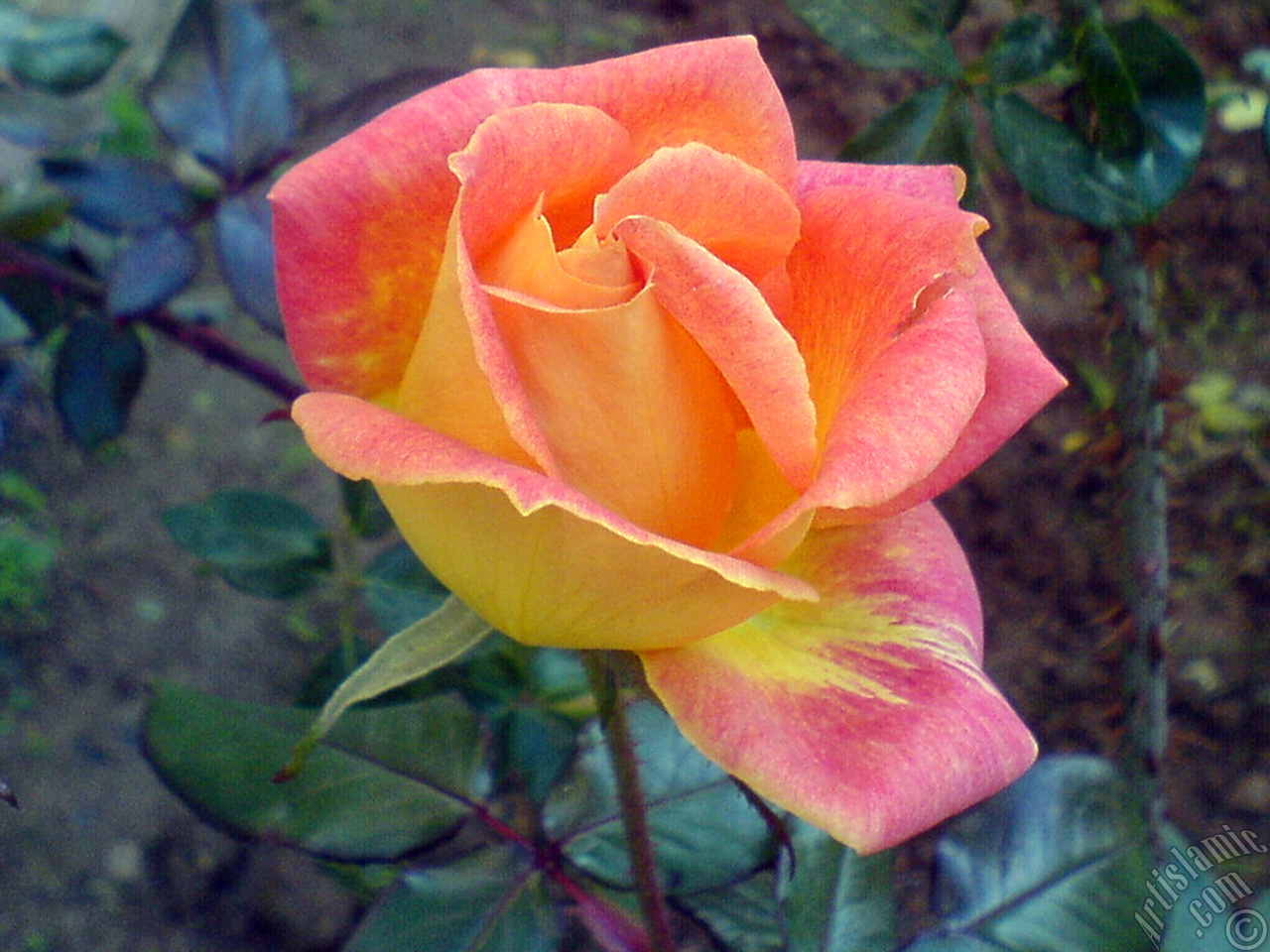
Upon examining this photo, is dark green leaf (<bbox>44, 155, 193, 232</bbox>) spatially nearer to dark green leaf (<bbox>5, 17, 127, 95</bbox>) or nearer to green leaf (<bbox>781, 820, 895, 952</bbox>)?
dark green leaf (<bbox>5, 17, 127, 95</bbox>)

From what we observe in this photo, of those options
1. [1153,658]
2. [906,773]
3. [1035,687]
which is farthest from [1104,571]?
[906,773]

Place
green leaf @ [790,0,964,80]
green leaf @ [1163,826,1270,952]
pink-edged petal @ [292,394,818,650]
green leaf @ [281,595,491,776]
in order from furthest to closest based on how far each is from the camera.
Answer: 1. green leaf @ [790,0,964,80]
2. green leaf @ [1163,826,1270,952]
3. green leaf @ [281,595,491,776]
4. pink-edged petal @ [292,394,818,650]

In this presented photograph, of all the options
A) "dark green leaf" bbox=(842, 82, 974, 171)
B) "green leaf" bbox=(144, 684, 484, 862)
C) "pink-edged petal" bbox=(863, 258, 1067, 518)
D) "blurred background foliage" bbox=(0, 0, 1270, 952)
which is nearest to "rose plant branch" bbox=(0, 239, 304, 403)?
"blurred background foliage" bbox=(0, 0, 1270, 952)

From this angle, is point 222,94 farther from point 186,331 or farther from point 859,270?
point 859,270

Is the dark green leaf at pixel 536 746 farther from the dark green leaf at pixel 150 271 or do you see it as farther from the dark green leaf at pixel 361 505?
the dark green leaf at pixel 150 271

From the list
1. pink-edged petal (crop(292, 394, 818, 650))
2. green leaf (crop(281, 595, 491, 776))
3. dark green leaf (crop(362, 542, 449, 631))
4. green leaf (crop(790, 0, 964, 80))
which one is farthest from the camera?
dark green leaf (crop(362, 542, 449, 631))

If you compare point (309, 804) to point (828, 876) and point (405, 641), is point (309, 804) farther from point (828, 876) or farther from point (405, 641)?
point (828, 876)

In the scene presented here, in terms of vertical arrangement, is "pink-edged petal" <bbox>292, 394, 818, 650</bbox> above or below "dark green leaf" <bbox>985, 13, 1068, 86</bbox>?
below
